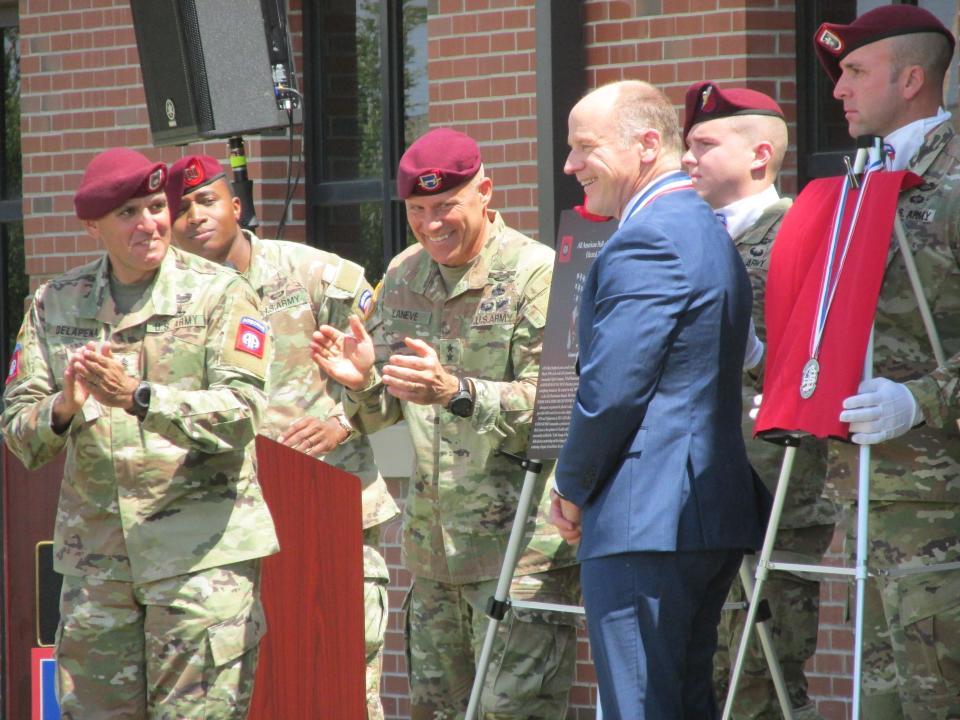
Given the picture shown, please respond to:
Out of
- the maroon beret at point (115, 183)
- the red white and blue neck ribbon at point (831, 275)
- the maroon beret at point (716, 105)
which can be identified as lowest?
the red white and blue neck ribbon at point (831, 275)

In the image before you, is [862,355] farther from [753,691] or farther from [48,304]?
[48,304]

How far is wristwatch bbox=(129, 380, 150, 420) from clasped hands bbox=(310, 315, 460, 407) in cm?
64

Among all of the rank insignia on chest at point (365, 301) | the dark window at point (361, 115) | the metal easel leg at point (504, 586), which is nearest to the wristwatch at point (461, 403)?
the metal easel leg at point (504, 586)

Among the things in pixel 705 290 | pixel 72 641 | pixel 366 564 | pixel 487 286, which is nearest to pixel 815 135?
pixel 487 286

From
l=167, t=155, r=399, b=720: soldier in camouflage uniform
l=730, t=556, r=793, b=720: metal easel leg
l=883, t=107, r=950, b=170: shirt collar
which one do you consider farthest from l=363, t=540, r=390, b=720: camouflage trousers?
l=883, t=107, r=950, b=170: shirt collar

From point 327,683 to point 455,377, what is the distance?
1273mm

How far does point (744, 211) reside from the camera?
5.20 metres

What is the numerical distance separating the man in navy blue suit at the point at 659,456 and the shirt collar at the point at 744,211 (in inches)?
43.7

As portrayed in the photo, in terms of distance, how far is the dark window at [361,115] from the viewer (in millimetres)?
7805

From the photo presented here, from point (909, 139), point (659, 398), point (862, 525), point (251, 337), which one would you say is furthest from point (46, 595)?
point (909, 139)

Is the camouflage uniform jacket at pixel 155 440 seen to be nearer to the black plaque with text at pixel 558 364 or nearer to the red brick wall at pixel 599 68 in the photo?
the black plaque with text at pixel 558 364

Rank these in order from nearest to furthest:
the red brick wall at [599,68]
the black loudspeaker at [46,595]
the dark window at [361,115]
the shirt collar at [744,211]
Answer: the shirt collar at [744,211] → the black loudspeaker at [46,595] → the red brick wall at [599,68] → the dark window at [361,115]

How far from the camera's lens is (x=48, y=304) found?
5281 millimetres

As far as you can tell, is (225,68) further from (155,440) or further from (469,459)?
(469,459)
